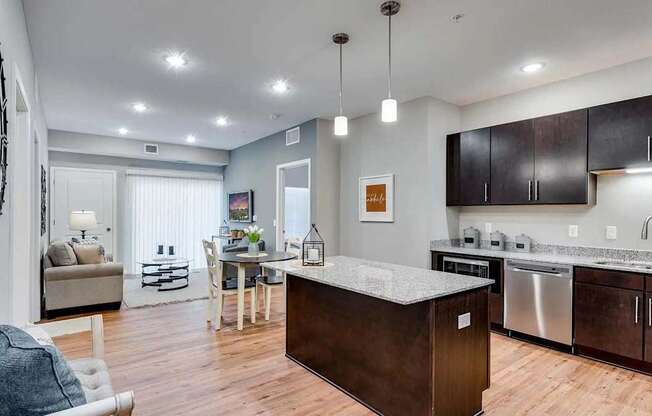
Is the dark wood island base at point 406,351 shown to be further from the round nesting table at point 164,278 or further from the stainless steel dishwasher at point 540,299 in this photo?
the round nesting table at point 164,278

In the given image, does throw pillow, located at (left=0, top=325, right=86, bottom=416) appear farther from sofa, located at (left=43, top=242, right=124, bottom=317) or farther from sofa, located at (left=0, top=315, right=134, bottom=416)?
sofa, located at (left=43, top=242, right=124, bottom=317)

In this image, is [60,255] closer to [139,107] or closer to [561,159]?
[139,107]

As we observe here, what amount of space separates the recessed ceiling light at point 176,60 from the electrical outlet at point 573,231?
4114mm

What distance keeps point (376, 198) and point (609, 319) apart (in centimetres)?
273

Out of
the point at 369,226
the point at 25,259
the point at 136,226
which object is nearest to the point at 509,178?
the point at 369,226

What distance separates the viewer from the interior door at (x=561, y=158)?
3.39 meters

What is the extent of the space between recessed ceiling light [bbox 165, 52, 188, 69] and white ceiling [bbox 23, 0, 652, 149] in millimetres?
84

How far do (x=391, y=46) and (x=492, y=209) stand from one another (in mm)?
2406

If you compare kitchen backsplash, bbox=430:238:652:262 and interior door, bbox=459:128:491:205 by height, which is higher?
interior door, bbox=459:128:491:205

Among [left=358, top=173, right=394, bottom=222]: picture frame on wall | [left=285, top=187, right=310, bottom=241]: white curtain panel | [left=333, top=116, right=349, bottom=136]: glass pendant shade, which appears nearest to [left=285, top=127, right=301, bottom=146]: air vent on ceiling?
[left=285, top=187, right=310, bottom=241]: white curtain panel

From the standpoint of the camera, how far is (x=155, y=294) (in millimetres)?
5504

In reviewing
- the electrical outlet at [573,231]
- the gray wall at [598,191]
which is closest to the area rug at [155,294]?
the gray wall at [598,191]

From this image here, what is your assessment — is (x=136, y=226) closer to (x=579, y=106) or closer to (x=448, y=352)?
(x=448, y=352)

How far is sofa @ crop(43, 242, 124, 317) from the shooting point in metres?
4.25
